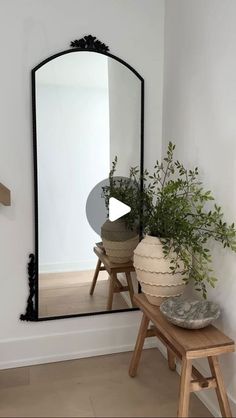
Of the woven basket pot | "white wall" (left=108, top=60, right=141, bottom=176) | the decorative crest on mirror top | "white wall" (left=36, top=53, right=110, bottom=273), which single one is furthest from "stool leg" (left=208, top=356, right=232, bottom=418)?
the decorative crest on mirror top

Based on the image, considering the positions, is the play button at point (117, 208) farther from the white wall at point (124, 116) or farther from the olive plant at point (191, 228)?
the olive plant at point (191, 228)

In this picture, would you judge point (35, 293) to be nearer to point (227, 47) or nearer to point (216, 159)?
point (216, 159)

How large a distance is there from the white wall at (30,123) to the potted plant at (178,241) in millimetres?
558

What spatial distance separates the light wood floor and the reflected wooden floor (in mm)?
300

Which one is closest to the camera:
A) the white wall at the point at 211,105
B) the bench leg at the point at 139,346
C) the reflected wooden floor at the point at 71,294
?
the white wall at the point at 211,105

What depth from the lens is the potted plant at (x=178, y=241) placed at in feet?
5.73

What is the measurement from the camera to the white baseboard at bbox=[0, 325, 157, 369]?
217cm

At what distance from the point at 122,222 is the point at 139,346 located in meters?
0.69

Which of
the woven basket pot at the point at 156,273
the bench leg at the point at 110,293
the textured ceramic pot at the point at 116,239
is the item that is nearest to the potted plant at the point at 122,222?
the textured ceramic pot at the point at 116,239

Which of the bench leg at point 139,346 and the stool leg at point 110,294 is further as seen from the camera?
the stool leg at point 110,294

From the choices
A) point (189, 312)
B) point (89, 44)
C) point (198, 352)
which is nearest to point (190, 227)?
point (189, 312)

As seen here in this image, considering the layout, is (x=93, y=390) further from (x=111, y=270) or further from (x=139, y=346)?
(x=111, y=270)

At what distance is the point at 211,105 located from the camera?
1.77 metres
